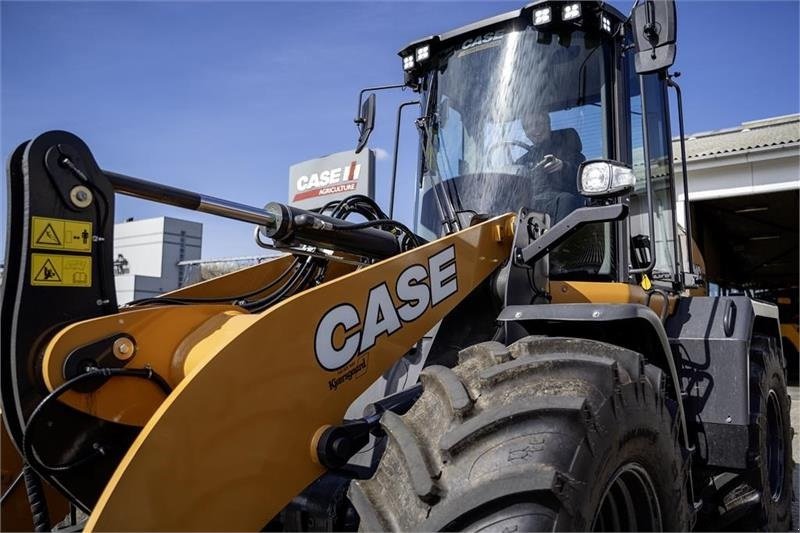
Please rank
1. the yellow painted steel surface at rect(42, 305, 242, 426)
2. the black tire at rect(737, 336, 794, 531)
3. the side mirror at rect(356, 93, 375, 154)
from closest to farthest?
the yellow painted steel surface at rect(42, 305, 242, 426) → the black tire at rect(737, 336, 794, 531) → the side mirror at rect(356, 93, 375, 154)

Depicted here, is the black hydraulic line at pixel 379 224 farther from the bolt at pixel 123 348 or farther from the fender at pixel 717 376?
the fender at pixel 717 376

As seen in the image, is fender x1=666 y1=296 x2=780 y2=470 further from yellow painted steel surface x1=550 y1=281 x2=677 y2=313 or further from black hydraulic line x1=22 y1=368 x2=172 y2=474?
black hydraulic line x1=22 y1=368 x2=172 y2=474

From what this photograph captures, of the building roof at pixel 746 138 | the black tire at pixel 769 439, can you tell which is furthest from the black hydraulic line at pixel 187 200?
the building roof at pixel 746 138

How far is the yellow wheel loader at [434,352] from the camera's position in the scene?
1.89 metres

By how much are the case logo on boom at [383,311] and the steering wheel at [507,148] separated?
0.86 m

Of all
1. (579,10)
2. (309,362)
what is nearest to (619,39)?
(579,10)

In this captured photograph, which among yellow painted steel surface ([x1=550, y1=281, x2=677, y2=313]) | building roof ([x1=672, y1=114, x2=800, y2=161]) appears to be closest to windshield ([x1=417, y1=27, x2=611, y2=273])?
yellow painted steel surface ([x1=550, y1=281, x2=677, y2=313])

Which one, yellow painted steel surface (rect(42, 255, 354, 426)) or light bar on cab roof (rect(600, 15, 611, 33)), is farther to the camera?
light bar on cab roof (rect(600, 15, 611, 33))

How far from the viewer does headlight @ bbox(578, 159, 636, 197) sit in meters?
2.69

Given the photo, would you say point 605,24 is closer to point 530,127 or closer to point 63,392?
point 530,127

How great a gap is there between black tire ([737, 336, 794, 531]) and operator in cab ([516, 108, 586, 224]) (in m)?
1.49

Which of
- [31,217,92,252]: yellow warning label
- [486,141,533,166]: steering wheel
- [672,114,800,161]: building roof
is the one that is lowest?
[31,217,92,252]: yellow warning label

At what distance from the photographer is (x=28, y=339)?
1998 mm

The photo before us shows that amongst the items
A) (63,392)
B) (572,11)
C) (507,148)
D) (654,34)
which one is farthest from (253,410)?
(572,11)
